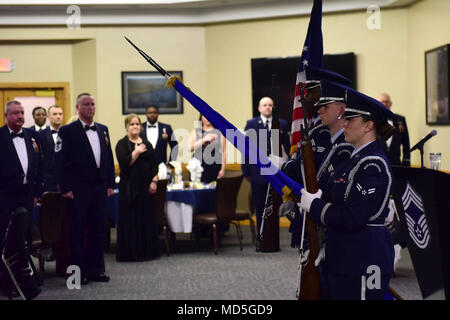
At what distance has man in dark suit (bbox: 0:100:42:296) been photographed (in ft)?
18.8

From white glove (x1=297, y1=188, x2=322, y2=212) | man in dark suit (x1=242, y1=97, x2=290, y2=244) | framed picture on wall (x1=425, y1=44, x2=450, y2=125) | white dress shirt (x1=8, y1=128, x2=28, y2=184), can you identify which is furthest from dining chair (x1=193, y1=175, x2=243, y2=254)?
white glove (x1=297, y1=188, x2=322, y2=212)

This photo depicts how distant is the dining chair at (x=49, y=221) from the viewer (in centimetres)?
627

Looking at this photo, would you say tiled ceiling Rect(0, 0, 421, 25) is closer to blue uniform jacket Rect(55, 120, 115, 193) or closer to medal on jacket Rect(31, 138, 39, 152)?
blue uniform jacket Rect(55, 120, 115, 193)

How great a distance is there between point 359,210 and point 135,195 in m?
5.19

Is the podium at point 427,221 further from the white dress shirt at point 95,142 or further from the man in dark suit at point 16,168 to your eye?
the white dress shirt at point 95,142

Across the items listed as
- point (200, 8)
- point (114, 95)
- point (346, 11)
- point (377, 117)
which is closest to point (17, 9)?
point (114, 95)

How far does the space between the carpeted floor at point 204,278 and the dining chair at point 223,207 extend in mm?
378

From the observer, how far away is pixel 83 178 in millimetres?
6270

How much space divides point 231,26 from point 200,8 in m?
0.55

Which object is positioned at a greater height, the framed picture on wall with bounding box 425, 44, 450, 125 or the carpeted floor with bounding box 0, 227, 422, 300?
the framed picture on wall with bounding box 425, 44, 450, 125

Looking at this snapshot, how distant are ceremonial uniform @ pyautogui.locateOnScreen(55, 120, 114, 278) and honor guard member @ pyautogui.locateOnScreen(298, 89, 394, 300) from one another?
13.1 ft

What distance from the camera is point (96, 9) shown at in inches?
416

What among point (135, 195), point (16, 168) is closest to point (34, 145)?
point (16, 168)

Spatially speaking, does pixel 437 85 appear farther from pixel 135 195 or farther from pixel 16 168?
pixel 16 168
